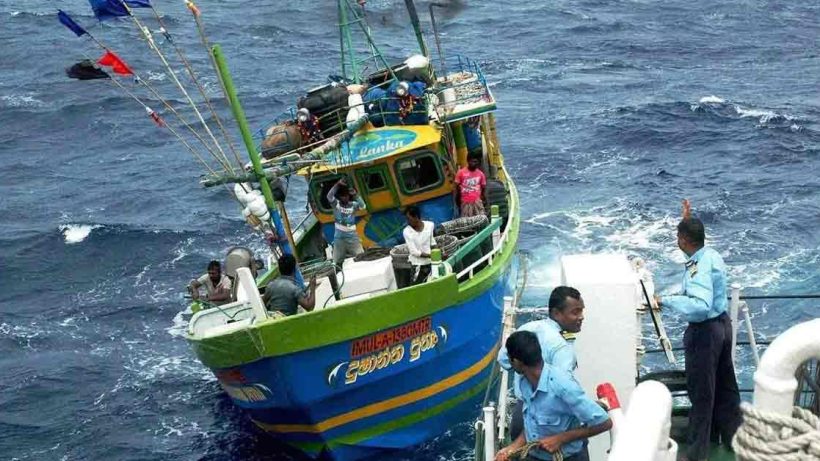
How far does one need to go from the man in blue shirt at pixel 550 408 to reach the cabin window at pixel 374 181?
9992 millimetres

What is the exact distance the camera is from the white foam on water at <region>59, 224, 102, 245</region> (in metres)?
26.2

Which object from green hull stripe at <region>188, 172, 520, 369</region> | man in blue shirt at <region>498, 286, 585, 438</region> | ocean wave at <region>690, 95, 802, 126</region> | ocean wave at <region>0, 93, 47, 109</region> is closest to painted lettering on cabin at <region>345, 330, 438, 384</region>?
green hull stripe at <region>188, 172, 520, 369</region>

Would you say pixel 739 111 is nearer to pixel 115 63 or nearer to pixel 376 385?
pixel 376 385

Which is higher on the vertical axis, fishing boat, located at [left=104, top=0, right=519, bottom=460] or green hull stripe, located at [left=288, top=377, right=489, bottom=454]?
fishing boat, located at [left=104, top=0, right=519, bottom=460]

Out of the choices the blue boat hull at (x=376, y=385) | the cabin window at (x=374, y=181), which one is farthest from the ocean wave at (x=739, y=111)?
the blue boat hull at (x=376, y=385)

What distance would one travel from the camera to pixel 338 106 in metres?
17.1

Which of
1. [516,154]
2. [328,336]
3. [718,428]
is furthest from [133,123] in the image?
[718,428]

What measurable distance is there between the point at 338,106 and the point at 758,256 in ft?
32.3

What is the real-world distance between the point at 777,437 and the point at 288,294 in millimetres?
10463

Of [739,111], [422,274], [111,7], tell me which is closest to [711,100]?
[739,111]

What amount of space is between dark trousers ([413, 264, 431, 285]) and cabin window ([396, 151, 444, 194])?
204cm

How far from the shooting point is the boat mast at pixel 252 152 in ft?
40.7

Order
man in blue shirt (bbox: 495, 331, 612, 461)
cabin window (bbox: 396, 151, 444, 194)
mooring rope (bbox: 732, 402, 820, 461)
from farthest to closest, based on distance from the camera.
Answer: cabin window (bbox: 396, 151, 444, 194) < man in blue shirt (bbox: 495, 331, 612, 461) < mooring rope (bbox: 732, 402, 820, 461)

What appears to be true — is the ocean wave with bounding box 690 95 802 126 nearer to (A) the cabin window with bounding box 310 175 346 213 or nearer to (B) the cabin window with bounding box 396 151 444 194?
(B) the cabin window with bounding box 396 151 444 194
